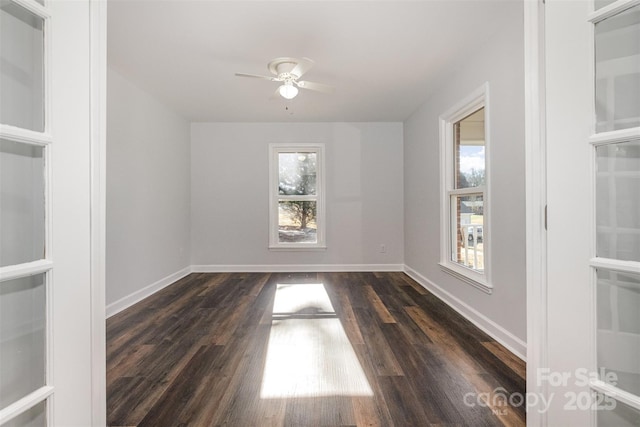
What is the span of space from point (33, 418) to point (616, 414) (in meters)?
1.80

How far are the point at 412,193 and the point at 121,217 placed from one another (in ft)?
12.7

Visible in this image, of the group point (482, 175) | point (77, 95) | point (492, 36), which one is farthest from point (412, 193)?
point (77, 95)

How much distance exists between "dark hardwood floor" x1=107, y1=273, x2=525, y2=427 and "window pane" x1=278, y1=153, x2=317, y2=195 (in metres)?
2.29

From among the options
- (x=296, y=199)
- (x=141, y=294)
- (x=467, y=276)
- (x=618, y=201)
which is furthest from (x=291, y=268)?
(x=618, y=201)

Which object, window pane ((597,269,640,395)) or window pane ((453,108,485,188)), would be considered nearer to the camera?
window pane ((597,269,640,395))

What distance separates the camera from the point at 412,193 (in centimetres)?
470

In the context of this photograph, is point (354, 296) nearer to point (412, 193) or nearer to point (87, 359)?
point (412, 193)

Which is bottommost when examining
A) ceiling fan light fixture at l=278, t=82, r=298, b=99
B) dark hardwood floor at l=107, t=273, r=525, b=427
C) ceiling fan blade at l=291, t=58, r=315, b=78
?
dark hardwood floor at l=107, t=273, r=525, b=427

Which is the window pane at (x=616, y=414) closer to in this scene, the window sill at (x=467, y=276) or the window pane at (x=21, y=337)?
the window sill at (x=467, y=276)

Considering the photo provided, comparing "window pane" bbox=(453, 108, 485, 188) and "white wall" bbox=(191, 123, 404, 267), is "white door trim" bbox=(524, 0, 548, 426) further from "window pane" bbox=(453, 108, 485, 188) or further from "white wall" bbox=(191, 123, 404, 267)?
"white wall" bbox=(191, 123, 404, 267)

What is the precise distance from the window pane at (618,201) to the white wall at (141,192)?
11.9 feet

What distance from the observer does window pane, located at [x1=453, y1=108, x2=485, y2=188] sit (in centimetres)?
310

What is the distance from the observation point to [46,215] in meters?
0.93

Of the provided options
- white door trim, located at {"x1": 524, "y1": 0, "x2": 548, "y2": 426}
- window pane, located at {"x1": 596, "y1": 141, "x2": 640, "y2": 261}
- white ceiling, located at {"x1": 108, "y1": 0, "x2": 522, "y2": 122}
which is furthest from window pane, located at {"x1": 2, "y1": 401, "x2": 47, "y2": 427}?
white ceiling, located at {"x1": 108, "y1": 0, "x2": 522, "y2": 122}
